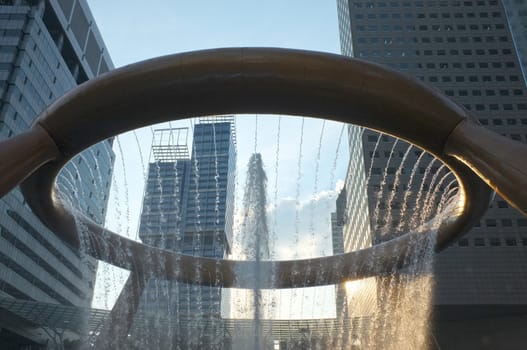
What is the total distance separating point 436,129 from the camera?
1130 cm

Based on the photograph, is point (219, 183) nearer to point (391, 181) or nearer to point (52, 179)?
point (391, 181)

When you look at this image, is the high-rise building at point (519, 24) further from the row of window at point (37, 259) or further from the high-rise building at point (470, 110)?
the row of window at point (37, 259)

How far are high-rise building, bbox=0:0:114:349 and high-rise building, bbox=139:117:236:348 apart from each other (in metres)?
8.63

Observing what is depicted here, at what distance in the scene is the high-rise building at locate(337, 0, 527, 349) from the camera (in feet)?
153

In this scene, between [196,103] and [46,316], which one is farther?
[46,316]

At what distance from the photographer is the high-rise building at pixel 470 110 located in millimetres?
46688

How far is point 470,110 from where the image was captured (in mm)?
43938

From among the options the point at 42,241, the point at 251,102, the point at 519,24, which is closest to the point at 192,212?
the point at 42,241

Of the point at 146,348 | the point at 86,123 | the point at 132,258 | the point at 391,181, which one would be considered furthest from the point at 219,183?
the point at 86,123

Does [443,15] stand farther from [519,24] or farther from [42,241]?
[42,241]

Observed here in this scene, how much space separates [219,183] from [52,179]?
71.6m

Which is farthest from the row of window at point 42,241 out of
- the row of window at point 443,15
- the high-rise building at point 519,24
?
the high-rise building at point 519,24

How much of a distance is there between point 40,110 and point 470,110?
4324 centimetres

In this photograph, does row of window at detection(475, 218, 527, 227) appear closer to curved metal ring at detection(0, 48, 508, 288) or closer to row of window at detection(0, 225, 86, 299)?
curved metal ring at detection(0, 48, 508, 288)
